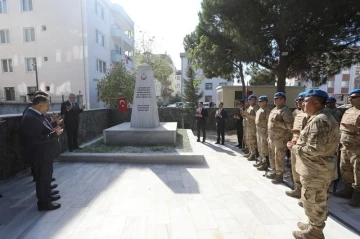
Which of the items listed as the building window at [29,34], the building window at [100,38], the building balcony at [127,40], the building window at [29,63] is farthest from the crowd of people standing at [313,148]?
the building balcony at [127,40]

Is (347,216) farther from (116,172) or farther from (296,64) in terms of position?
(296,64)

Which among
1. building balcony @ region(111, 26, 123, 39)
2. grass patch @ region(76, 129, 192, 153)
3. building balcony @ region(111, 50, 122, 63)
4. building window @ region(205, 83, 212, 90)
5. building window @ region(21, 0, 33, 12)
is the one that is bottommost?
grass patch @ region(76, 129, 192, 153)

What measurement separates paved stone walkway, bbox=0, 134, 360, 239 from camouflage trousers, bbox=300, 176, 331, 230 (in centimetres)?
45

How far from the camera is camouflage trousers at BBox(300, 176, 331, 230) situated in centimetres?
258

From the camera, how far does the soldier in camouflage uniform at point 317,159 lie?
8.07ft

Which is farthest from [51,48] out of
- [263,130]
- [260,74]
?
[263,130]

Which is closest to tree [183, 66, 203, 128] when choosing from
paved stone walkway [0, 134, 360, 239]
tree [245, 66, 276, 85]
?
tree [245, 66, 276, 85]

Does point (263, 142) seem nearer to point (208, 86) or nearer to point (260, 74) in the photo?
point (260, 74)

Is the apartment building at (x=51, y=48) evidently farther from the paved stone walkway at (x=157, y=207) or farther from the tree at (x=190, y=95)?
the paved stone walkway at (x=157, y=207)

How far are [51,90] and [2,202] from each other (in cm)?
1890

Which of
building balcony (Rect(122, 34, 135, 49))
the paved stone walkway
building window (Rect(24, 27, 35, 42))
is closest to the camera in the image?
the paved stone walkway

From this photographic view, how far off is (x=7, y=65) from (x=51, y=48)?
17.1 feet

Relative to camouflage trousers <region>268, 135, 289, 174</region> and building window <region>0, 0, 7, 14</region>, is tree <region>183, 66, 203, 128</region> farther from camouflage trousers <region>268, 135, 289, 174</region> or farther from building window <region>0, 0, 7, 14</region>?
building window <region>0, 0, 7, 14</region>

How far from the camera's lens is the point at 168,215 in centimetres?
338
